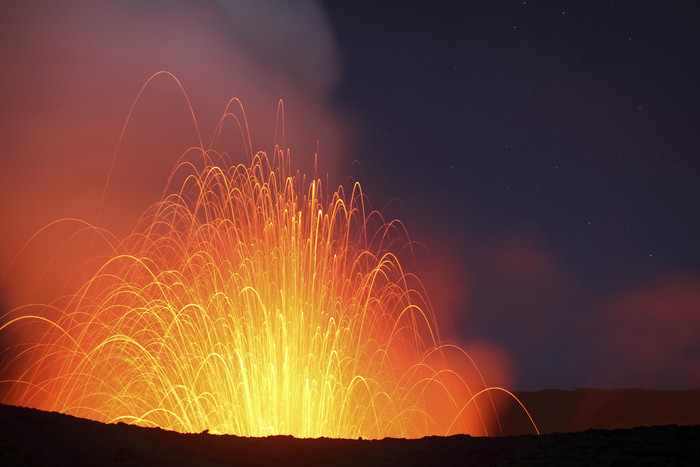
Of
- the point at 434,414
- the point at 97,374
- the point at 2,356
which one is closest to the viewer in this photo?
the point at 97,374

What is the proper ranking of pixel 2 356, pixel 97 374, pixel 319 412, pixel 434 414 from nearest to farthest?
pixel 319 412, pixel 97 374, pixel 434 414, pixel 2 356

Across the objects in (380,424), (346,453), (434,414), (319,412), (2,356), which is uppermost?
(346,453)

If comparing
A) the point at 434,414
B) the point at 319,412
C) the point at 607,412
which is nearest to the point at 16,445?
the point at 319,412

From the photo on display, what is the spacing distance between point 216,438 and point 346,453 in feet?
10.4

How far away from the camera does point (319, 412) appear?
27094 mm

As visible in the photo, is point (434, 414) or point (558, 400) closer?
point (434, 414)

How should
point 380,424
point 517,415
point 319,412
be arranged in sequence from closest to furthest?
1. point 319,412
2. point 380,424
3. point 517,415

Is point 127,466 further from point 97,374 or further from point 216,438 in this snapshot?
point 97,374

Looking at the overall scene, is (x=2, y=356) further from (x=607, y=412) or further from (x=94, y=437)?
(x=94, y=437)

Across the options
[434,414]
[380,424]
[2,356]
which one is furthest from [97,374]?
[2,356]

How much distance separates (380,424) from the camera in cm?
4822

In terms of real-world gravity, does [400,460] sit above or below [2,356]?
above

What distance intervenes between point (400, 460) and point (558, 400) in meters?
120

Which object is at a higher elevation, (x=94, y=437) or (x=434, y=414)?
(x=94, y=437)
